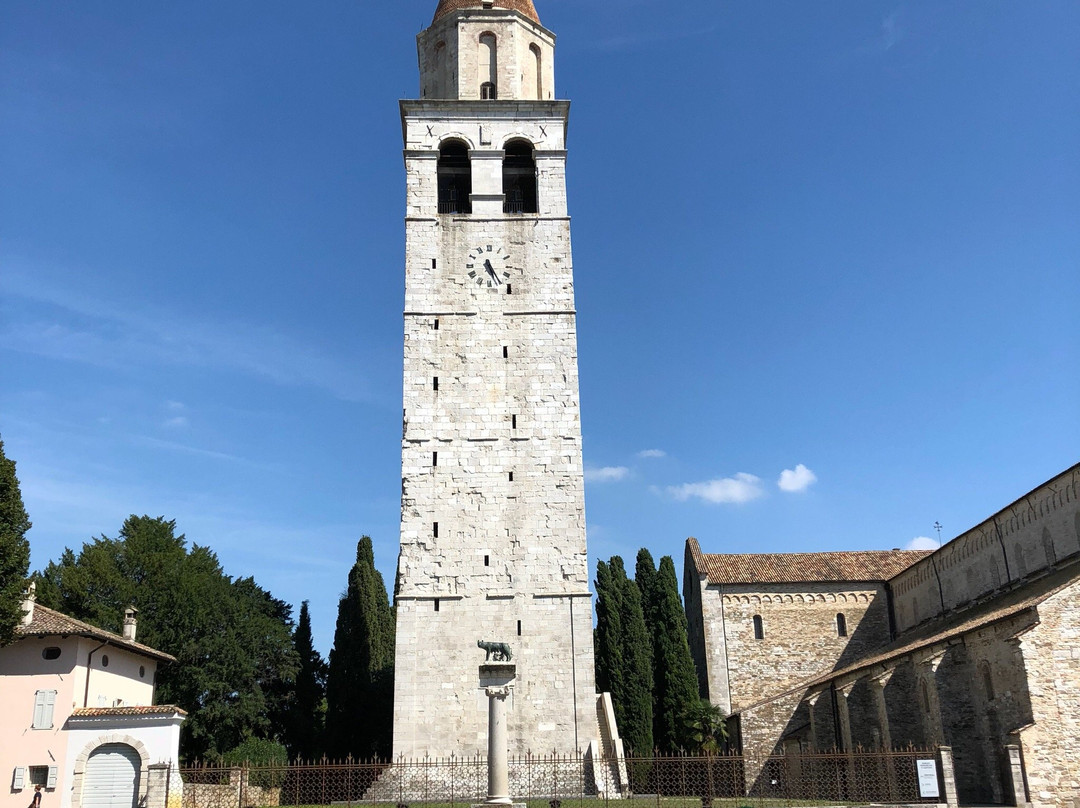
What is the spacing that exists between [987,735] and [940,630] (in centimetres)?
737

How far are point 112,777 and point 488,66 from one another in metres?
24.4

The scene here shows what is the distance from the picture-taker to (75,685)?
23.5 meters

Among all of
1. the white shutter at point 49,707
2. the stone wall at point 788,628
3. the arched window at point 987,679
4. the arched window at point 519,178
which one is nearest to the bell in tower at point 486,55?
the arched window at point 519,178

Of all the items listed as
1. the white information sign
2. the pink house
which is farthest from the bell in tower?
the white information sign

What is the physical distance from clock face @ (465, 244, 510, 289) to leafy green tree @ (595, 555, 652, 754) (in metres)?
12.8

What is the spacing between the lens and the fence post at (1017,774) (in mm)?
20156

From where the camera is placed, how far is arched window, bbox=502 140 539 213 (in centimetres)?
3212

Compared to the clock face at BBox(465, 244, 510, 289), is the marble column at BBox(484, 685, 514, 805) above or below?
below

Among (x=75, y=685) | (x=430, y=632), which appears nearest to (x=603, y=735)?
(x=430, y=632)

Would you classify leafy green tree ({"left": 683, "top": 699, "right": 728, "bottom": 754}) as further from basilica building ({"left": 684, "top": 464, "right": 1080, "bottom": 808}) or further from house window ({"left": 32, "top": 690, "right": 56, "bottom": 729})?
house window ({"left": 32, "top": 690, "right": 56, "bottom": 729})

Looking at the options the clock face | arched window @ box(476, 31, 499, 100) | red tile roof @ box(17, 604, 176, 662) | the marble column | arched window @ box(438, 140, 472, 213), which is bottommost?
the marble column

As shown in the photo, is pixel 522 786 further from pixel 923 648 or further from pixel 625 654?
pixel 923 648

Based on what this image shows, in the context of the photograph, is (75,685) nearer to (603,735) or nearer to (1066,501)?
(603,735)

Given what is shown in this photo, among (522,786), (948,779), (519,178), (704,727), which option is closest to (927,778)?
(948,779)
